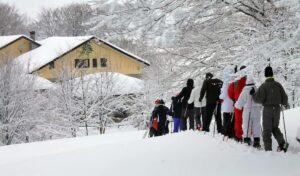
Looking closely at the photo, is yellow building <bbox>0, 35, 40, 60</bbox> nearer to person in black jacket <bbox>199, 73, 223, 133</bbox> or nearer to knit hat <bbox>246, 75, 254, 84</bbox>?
person in black jacket <bbox>199, 73, 223, 133</bbox>

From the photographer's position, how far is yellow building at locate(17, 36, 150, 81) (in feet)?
138

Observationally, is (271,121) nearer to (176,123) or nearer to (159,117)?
(159,117)

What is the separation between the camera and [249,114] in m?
10.5

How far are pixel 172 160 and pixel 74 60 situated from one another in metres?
36.6

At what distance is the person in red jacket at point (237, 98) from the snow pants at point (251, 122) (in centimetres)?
30

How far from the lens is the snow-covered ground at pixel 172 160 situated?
8.45 m

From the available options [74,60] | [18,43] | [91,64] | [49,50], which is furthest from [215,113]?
[18,43]

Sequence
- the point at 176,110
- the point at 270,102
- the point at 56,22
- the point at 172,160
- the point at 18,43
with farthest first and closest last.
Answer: the point at 56,22
the point at 18,43
the point at 176,110
the point at 270,102
the point at 172,160

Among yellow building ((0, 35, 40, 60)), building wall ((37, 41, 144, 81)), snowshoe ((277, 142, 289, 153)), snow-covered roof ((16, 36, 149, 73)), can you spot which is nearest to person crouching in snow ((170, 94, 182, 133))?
snowshoe ((277, 142, 289, 153))

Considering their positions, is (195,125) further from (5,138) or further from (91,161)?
(5,138)

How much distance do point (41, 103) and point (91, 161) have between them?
2426 centimetres

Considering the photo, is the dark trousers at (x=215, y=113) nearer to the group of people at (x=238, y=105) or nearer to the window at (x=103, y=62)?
the group of people at (x=238, y=105)

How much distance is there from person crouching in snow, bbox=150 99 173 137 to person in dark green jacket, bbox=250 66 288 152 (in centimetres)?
493

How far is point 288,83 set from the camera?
11.7m
